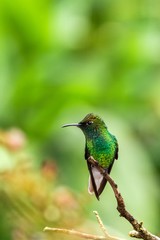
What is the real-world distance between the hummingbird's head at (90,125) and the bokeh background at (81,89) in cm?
97

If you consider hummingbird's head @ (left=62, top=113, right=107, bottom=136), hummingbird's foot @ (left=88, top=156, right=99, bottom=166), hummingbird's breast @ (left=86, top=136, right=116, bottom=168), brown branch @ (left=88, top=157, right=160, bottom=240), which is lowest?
brown branch @ (left=88, top=157, right=160, bottom=240)

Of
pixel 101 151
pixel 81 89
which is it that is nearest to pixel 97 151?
pixel 101 151

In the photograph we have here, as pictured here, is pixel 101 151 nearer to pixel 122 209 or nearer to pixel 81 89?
pixel 122 209

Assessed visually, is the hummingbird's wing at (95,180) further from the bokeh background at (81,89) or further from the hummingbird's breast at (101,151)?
the bokeh background at (81,89)

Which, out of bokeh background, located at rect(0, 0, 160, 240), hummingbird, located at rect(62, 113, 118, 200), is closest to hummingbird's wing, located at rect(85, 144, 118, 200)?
hummingbird, located at rect(62, 113, 118, 200)

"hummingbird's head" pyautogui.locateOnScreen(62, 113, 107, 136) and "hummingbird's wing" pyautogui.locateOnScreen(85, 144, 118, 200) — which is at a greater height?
"hummingbird's head" pyautogui.locateOnScreen(62, 113, 107, 136)

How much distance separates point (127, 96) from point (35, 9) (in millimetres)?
797

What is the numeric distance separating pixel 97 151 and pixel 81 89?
3.53m

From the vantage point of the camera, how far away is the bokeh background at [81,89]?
3.64 metres

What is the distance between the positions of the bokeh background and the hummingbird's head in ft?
3.18

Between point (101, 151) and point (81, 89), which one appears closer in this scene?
point (101, 151)

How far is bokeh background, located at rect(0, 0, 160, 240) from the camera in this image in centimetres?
364

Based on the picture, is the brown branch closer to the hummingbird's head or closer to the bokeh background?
the hummingbird's head

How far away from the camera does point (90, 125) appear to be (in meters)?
0.94
